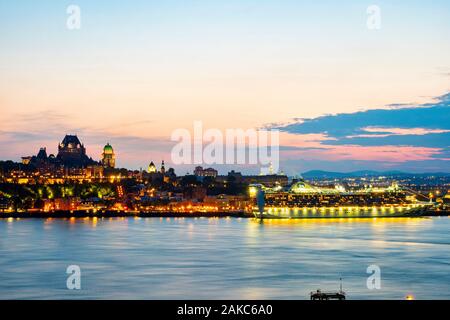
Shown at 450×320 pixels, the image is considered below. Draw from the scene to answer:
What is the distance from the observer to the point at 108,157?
364ft

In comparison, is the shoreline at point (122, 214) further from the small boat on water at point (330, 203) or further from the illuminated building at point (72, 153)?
the illuminated building at point (72, 153)

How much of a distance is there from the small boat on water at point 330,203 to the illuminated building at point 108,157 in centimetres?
5450

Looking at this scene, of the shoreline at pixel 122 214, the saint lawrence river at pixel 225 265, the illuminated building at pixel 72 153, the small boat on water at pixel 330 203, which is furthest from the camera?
the illuminated building at pixel 72 153

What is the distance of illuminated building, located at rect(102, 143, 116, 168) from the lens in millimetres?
109575

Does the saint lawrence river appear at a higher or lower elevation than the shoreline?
higher

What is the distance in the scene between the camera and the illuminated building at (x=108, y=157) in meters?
110

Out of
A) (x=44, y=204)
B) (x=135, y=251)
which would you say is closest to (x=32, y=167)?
(x=44, y=204)

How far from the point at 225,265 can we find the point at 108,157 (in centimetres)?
9038

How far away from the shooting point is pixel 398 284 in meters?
17.7

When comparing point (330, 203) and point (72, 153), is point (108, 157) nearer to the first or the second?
point (72, 153)

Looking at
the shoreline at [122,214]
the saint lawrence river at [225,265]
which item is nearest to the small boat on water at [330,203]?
the shoreline at [122,214]

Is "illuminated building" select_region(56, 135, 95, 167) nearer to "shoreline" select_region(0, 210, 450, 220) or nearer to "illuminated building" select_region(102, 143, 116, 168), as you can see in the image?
"illuminated building" select_region(102, 143, 116, 168)

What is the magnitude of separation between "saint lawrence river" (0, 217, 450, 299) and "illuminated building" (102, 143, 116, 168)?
7296cm

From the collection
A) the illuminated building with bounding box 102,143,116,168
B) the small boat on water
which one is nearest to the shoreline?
the small boat on water
